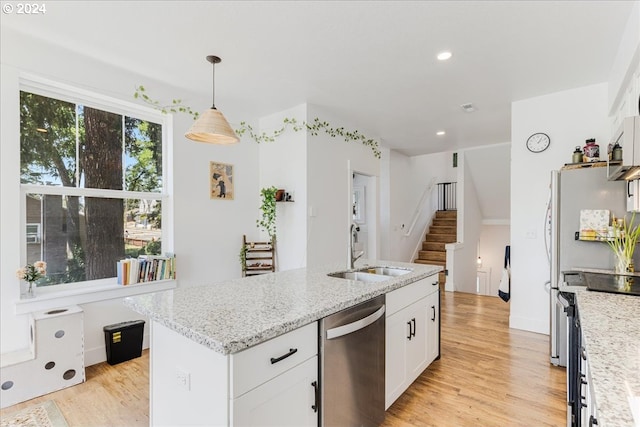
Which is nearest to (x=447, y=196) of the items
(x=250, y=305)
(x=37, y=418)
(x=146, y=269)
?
(x=146, y=269)

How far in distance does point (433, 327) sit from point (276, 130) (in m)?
3.05

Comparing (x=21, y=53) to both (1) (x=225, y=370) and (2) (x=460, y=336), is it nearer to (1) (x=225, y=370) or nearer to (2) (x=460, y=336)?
(1) (x=225, y=370)

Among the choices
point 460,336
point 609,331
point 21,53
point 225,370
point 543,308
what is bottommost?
point 460,336

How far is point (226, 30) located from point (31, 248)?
8.04 ft

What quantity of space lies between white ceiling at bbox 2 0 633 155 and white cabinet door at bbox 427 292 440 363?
6.90 ft

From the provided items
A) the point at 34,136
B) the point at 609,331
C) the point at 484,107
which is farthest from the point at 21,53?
the point at 484,107

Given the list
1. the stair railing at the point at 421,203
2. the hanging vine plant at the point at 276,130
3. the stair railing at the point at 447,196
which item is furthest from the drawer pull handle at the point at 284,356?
the stair railing at the point at 447,196

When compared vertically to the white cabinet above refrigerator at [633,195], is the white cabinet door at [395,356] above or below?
below

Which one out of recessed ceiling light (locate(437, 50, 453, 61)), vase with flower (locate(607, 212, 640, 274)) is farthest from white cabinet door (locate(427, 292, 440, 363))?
recessed ceiling light (locate(437, 50, 453, 61))

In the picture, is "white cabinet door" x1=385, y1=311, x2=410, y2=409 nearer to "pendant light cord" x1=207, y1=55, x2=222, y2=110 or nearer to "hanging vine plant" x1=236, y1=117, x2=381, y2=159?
"pendant light cord" x1=207, y1=55, x2=222, y2=110

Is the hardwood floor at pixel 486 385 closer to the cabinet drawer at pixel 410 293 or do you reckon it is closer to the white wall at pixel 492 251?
the cabinet drawer at pixel 410 293

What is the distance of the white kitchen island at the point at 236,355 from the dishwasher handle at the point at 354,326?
0.31 feet

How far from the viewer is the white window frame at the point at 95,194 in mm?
2684

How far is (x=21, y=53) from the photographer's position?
2576 mm
